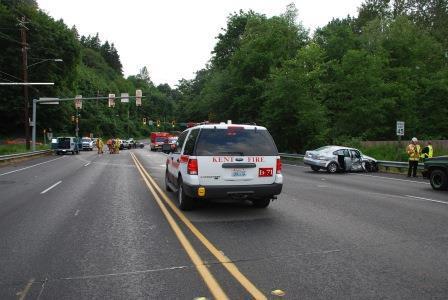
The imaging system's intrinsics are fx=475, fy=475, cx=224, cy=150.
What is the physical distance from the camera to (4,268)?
607cm

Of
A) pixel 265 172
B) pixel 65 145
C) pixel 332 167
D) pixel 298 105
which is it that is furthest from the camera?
pixel 65 145

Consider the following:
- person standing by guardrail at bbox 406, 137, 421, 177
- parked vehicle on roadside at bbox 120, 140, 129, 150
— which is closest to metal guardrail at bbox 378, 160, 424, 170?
person standing by guardrail at bbox 406, 137, 421, 177

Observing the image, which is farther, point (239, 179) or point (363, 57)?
point (363, 57)

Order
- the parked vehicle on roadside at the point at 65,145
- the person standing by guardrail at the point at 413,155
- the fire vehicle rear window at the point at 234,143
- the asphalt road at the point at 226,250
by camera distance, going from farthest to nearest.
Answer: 1. the parked vehicle on roadside at the point at 65,145
2. the person standing by guardrail at the point at 413,155
3. the fire vehicle rear window at the point at 234,143
4. the asphalt road at the point at 226,250

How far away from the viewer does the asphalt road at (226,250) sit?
17.1 ft

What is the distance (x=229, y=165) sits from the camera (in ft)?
32.6

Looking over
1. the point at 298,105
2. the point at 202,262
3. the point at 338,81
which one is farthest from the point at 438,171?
the point at 338,81

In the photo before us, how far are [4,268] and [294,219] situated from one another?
5488 millimetres

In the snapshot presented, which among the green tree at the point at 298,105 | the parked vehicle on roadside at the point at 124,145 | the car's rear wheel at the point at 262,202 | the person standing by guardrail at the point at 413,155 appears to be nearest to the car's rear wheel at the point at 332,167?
the person standing by guardrail at the point at 413,155

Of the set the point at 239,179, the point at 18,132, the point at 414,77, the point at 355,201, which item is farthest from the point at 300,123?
the point at 18,132

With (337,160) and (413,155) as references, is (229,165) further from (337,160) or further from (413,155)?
(337,160)

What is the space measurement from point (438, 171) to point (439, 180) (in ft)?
1.00

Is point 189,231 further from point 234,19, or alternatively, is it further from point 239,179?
point 234,19

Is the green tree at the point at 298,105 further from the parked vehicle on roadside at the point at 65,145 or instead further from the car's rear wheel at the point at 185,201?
the car's rear wheel at the point at 185,201
